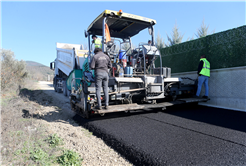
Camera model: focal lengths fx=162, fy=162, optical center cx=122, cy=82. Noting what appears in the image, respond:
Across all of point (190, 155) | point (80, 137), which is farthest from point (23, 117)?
point (190, 155)

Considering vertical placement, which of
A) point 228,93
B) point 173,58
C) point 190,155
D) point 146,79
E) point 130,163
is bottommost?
point 130,163

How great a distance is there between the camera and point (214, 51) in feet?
19.1

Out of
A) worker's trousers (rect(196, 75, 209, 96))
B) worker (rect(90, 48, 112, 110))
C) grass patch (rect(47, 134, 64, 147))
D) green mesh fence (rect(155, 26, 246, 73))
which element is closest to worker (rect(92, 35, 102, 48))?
worker (rect(90, 48, 112, 110))

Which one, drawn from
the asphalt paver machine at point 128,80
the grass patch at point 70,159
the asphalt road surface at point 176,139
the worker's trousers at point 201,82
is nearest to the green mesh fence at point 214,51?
the worker's trousers at point 201,82

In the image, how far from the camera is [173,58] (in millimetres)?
7609

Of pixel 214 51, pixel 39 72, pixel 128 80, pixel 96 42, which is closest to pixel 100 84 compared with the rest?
pixel 128 80

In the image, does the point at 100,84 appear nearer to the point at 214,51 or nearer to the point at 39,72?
the point at 214,51

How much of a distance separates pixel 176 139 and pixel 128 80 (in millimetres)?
2023

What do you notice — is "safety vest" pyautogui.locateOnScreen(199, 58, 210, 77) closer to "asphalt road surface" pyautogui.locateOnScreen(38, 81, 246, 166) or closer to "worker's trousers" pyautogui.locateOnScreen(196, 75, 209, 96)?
"worker's trousers" pyautogui.locateOnScreen(196, 75, 209, 96)

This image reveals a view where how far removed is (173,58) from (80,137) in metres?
5.79

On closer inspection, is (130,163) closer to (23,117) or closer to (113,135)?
(113,135)

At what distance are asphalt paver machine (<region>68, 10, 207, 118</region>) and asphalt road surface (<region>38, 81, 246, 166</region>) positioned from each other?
1.64ft

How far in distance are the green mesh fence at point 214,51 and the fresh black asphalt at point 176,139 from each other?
2290mm

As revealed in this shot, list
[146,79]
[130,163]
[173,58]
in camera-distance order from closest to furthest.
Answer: [130,163] → [146,79] → [173,58]
